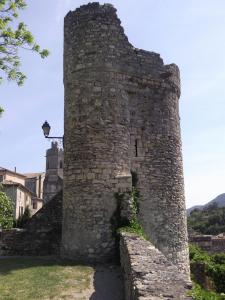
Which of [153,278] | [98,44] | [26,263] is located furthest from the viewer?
[98,44]

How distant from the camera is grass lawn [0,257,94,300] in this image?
812 centimetres

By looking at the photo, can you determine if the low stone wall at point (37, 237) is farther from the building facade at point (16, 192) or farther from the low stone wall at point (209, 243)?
the building facade at point (16, 192)

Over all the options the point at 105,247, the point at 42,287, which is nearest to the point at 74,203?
the point at 105,247

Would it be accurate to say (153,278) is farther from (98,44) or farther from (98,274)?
(98,44)

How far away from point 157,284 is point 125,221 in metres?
6.40

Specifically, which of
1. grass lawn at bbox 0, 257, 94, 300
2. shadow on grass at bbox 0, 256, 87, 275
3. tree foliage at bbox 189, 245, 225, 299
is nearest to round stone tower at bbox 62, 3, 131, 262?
shadow on grass at bbox 0, 256, 87, 275

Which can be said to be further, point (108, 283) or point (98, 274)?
point (98, 274)

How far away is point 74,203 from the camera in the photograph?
12.7 metres

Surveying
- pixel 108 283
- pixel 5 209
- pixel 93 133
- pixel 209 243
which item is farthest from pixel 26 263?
pixel 209 243

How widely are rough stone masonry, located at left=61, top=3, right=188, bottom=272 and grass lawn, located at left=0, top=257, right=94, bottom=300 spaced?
138 centimetres

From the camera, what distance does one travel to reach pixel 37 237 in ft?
49.0

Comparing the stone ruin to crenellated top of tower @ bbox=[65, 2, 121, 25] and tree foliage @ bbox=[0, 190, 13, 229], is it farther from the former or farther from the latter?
tree foliage @ bbox=[0, 190, 13, 229]

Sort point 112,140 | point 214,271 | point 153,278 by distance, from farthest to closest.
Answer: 1. point 214,271
2. point 112,140
3. point 153,278

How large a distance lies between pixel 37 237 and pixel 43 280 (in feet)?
19.1
